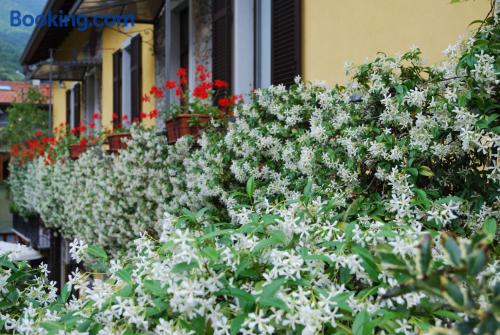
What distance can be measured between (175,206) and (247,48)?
1.72 metres

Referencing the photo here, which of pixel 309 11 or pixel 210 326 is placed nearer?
pixel 210 326

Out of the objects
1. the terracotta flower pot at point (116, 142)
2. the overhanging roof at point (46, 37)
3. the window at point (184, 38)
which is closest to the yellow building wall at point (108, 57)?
the overhanging roof at point (46, 37)

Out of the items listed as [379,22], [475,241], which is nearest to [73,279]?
[475,241]

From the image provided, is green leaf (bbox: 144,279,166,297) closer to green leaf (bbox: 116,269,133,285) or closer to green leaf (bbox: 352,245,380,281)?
green leaf (bbox: 116,269,133,285)

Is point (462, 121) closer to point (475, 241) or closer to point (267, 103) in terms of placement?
point (475, 241)

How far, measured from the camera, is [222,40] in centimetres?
706

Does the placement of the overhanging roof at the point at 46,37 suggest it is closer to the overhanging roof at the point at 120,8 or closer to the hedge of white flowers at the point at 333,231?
the overhanging roof at the point at 120,8

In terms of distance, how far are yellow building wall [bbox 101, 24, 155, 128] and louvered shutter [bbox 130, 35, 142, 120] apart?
8 cm

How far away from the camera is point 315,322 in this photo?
1.42m

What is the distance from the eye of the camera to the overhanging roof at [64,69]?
13.6 meters

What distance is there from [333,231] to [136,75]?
9098 mm

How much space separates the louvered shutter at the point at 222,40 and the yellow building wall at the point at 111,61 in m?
2.79

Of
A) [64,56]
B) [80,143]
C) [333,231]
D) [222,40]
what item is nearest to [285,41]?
[222,40]

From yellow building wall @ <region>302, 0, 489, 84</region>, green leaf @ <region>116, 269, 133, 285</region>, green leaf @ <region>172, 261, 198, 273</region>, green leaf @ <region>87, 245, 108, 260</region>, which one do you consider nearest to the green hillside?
yellow building wall @ <region>302, 0, 489, 84</region>
